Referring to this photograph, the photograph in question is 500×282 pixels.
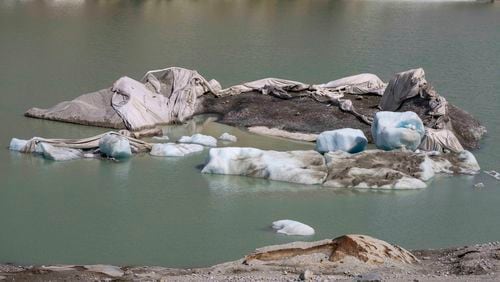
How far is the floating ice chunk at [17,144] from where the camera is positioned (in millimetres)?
12625

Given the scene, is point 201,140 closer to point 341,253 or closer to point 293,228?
point 293,228

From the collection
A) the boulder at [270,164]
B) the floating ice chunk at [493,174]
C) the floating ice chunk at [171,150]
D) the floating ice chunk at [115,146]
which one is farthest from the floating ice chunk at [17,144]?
the floating ice chunk at [493,174]

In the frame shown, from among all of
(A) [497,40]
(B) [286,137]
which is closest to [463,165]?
(B) [286,137]

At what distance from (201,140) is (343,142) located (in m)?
2.11

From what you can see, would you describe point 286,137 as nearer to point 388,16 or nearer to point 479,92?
point 479,92

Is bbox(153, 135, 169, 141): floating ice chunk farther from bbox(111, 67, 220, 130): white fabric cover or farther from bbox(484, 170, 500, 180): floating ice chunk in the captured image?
bbox(484, 170, 500, 180): floating ice chunk

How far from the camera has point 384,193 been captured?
36.2 ft

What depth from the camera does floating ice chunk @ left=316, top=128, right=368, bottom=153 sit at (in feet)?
40.3

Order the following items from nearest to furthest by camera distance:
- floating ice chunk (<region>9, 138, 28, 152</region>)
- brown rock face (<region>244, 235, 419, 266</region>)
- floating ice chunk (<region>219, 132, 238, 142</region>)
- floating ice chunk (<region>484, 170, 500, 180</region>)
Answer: brown rock face (<region>244, 235, 419, 266</region>) → floating ice chunk (<region>484, 170, 500, 180</region>) → floating ice chunk (<region>9, 138, 28, 152</region>) → floating ice chunk (<region>219, 132, 238, 142</region>)

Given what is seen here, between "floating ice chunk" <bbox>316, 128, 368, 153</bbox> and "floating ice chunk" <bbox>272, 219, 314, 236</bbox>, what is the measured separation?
294 cm

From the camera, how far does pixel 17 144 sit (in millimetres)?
12672

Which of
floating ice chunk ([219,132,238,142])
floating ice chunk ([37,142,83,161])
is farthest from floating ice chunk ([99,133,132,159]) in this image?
floating ice chunk ([219,132,238,142])

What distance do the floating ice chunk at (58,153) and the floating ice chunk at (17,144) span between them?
13.0 inches

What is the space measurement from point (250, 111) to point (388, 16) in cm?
1894
